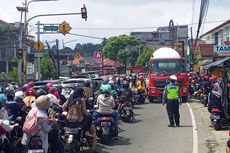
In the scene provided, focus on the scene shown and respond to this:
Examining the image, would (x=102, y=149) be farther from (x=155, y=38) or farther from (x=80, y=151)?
(x=155, y=38)

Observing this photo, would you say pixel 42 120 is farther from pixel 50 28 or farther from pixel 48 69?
pixel 48 69

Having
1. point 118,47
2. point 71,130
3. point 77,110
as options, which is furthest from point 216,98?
point 118,47

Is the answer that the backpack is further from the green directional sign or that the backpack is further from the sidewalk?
the green directional sign

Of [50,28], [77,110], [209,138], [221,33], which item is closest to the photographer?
[77,110]

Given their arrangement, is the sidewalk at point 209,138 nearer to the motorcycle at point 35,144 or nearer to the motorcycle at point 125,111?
the motorcycle at point 125,111

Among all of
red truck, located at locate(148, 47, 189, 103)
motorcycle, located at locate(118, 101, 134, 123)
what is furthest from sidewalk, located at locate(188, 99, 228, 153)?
A: red truck, located at locate(148, 47, 189, 103)

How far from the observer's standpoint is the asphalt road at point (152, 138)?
12.8 metres

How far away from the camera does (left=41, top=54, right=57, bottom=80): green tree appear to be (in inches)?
2498

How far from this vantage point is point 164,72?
3095 centimetres

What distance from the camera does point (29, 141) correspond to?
8844mm

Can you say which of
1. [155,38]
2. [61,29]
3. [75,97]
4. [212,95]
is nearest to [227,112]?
[212,95]

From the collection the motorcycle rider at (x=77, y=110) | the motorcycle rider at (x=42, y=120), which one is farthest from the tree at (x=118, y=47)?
the motorcycle rider at (x=42, y=120)

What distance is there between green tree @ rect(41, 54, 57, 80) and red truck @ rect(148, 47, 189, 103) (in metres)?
33.7

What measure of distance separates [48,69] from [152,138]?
165 feet
